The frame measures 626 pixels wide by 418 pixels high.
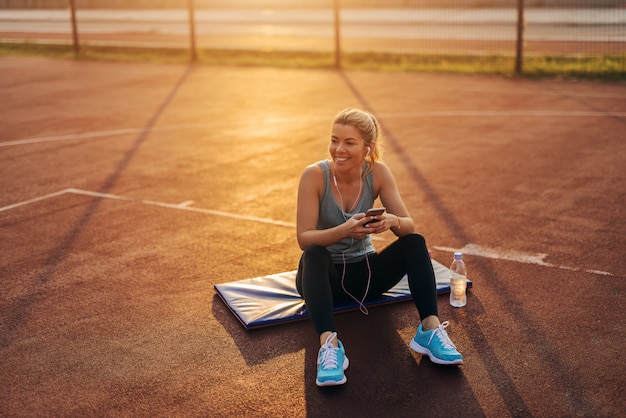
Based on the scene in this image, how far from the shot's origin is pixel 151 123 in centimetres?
1396

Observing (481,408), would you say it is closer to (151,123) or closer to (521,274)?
(521,274)

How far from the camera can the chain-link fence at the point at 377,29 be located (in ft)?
76.6

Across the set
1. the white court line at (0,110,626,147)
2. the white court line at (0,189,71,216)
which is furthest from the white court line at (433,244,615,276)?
the white court line at (0,110,626,147)

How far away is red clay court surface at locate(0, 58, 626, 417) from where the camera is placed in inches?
196

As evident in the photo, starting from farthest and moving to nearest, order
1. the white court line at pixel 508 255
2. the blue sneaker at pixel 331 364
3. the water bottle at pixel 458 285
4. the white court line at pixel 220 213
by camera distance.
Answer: the white court line at pixel 220 213 → the white court line at pixel 508 255 → the water bottle at pixel 458 285 → the blue sneaker at pixel 331 364

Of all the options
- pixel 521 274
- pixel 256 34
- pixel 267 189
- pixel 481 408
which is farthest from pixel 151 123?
pixel 256 34

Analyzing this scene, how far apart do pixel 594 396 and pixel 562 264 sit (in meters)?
2.25

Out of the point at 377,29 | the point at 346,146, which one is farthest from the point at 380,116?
the point at 377,29

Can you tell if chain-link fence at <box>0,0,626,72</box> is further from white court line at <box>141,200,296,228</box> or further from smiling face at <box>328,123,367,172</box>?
smiling face at <box>328,123,367,172</box>

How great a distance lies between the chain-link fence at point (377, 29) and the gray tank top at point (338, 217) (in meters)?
14.0

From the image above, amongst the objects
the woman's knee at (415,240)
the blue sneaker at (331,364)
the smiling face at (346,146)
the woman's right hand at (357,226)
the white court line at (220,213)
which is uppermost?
the smiling face at (346,146)

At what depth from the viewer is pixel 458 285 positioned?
6.19m

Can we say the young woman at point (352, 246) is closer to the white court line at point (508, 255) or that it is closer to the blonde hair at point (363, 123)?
the blonde hair at point (363, 123)

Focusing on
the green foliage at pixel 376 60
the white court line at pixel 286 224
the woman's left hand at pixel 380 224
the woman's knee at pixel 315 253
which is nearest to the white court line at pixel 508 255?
the white court line at pixel 286 224
